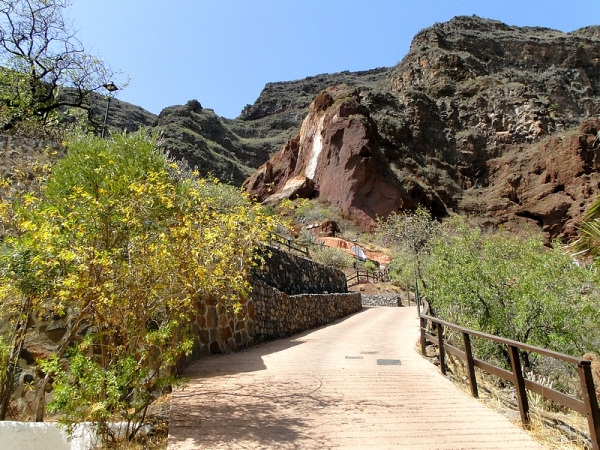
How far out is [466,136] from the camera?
6297 centimetres

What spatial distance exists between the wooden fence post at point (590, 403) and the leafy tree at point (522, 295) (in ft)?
13.4

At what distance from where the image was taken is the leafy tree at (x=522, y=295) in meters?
8.43

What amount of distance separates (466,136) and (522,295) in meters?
60.0

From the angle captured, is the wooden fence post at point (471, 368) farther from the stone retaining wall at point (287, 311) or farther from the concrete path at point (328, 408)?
the stone retaining wall at point (287, 311)

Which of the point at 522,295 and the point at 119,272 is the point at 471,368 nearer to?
the point at 522,295

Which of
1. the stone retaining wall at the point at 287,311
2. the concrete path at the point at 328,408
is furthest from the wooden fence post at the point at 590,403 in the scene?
the stone retaining wall at the point at 287,311

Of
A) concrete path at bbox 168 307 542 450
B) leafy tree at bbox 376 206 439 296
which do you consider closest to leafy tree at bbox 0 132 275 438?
concrete path at bbox 168 307 542 450

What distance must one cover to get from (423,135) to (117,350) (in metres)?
62.3

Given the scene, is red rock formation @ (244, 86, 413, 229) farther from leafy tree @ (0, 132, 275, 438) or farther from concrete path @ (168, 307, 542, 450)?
leafy tree @ (0, 132, 275, 438)

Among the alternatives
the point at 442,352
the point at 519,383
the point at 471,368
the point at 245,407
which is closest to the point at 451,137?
the point at 442,352

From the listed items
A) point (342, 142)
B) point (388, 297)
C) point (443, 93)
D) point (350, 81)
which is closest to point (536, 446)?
point (388, 297)

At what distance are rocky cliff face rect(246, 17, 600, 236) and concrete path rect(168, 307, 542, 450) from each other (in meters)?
38.3

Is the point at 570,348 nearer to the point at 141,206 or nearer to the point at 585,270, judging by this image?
the point at 585,270

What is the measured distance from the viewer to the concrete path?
475cm
